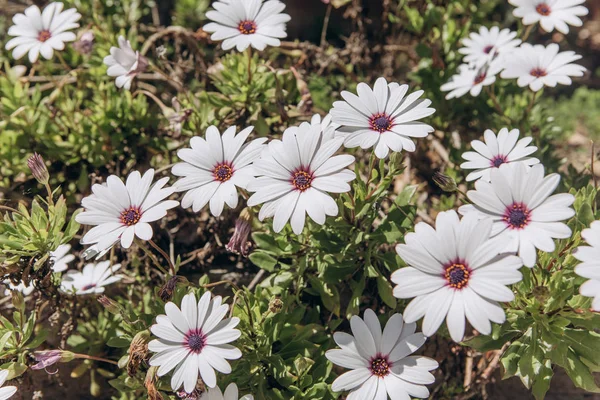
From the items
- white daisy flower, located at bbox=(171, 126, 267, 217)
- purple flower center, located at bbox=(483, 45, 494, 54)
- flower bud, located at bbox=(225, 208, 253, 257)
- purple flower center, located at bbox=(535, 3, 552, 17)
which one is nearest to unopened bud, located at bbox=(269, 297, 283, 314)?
flower bud, located at bbox=(225, 208, 253, 257)

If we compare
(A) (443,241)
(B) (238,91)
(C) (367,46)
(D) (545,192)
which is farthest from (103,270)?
(C) (367,46)

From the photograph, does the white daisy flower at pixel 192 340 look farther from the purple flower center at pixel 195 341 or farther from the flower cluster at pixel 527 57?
the flower cluster at pixel 527 57

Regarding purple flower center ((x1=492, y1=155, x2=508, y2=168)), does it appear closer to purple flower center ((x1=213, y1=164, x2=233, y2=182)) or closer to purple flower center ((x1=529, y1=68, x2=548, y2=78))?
purple flower center ((x1=529, y1=68, x2=548, y2=78))

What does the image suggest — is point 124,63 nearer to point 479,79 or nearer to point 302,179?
point 302,179

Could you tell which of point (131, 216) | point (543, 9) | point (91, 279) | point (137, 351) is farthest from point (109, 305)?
point (543, 9)

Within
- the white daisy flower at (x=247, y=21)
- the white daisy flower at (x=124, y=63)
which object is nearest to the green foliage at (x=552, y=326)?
the white daisy flower at (x=247, y=21)

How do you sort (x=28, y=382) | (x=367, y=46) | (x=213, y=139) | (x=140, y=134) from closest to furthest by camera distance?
(x=213, y=139), (x=28, y=382), (x=140, y=134), (x=367, y=46)

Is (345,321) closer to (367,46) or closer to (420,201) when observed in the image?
(420,201)
